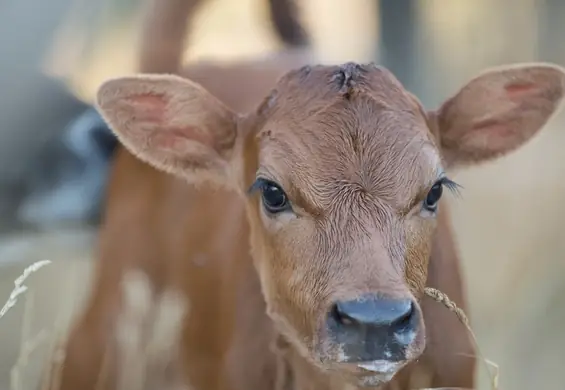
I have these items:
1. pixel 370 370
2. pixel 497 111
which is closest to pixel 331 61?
pixel 497 111

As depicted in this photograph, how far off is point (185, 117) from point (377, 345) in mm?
629

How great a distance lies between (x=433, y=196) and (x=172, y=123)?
0.53 m

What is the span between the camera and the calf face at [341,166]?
1361 mm

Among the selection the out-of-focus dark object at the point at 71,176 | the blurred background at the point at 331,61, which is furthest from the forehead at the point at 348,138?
the out-of-focus dark object at the point at 71,176

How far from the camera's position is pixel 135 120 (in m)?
1.72

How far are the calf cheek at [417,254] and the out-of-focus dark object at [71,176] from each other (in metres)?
1.25

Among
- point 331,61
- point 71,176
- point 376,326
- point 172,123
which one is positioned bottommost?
point 71,176

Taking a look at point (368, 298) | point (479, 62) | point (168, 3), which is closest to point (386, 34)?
point (479, 62)

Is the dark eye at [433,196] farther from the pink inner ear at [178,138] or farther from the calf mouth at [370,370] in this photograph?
the pink inner ear at [178,138]

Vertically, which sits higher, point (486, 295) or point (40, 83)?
point (40, 83)

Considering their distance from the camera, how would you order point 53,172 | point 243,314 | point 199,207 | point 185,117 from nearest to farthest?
point 185,117, point 243,314, point 199,207, point 53,172

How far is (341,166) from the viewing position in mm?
1440

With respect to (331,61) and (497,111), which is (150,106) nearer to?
(497,111)

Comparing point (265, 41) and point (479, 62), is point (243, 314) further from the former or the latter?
point (479, 62)
